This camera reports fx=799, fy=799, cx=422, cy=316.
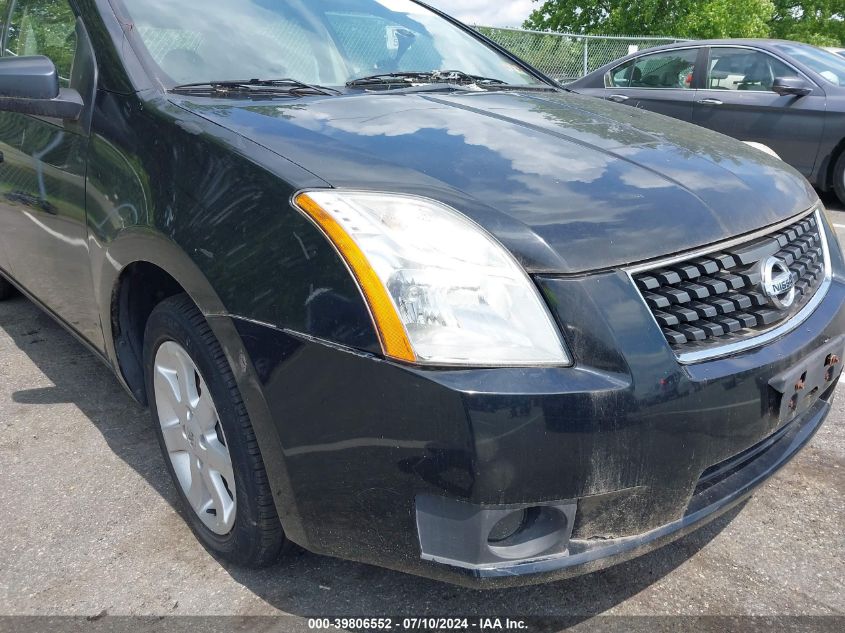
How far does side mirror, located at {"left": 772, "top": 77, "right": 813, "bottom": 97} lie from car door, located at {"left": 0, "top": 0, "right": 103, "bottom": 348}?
19.3ft

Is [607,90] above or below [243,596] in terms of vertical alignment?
above

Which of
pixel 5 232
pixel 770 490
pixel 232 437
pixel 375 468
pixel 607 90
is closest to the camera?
pixel 375 468

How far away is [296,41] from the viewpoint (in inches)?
105

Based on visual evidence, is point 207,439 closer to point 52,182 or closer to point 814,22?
point 52,182

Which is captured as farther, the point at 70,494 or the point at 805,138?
the point at 805,138

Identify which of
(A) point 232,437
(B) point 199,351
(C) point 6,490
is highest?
(B) point 199,351

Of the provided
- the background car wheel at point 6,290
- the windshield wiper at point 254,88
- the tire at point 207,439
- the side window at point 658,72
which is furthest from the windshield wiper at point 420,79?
the side window at point 658,72

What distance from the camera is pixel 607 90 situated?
811cm

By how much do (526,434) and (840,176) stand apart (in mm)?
6301

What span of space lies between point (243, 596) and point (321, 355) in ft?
2.68

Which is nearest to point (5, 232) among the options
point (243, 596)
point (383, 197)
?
point (243, 596)

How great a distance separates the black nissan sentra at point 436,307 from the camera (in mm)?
1541

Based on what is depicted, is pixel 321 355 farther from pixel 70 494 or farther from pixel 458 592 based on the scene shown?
pixel 70 494

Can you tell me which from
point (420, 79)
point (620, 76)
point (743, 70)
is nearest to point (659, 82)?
point (620, 76)
